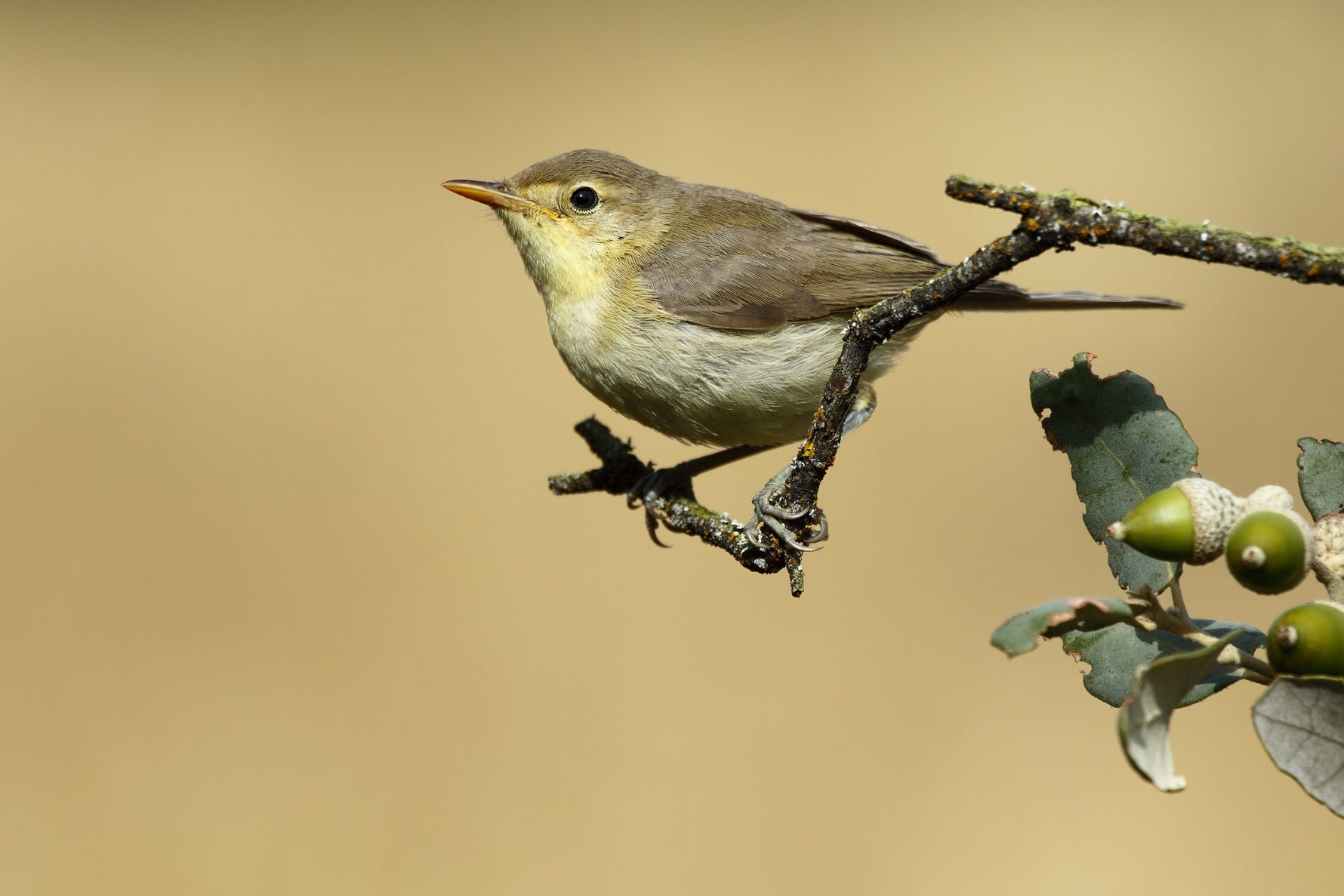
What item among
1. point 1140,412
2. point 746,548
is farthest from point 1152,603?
point 746,548

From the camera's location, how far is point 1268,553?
0.83 m

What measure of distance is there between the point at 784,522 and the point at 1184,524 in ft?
3.19

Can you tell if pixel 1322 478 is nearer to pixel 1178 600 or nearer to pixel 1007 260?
pixel 1178 600

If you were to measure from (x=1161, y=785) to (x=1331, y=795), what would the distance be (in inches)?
6.8

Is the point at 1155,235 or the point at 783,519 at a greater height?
the point at 1155,235

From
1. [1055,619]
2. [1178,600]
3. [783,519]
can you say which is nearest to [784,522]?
[783,519]

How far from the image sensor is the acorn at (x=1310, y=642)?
82cm

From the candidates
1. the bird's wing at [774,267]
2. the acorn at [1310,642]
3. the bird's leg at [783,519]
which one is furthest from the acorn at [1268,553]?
the bird's wing at [774,267]

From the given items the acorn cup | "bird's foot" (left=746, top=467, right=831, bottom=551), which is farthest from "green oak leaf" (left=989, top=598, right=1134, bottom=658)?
"bird's foot" (left=746, top=467, right=831, bottom=551)

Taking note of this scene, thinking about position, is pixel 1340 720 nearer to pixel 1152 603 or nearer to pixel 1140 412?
pixel 1152 603

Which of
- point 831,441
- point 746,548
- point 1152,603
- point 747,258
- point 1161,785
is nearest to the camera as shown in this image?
point 1161,785

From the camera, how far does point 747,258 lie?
9.70 ft

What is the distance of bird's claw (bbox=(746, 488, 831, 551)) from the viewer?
178 cm

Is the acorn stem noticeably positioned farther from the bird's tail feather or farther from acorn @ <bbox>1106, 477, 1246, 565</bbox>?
the bird's tail feather
